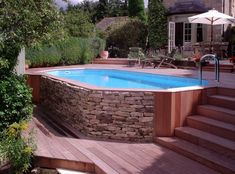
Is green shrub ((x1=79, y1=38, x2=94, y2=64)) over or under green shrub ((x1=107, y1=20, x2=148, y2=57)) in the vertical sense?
under

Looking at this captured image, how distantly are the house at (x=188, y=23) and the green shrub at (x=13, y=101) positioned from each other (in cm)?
1481

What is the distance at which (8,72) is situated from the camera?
25.2ft

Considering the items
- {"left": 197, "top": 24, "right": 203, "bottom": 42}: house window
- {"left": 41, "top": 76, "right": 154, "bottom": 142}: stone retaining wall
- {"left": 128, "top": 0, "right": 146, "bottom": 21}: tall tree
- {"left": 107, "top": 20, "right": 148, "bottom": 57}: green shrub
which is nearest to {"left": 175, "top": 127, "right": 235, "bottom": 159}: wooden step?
{"left": 41, "top": 76, "right": 154, "bottom": 142}: stone retaining wall

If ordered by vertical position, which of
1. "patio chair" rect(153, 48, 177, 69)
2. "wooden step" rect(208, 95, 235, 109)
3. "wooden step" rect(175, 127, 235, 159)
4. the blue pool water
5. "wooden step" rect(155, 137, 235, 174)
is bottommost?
"wooden step" rect(155, 137, 235, 174)

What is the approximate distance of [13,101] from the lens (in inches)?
289

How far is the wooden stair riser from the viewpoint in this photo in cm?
648

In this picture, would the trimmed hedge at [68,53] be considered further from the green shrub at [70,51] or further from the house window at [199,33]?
the house window at [199,33]

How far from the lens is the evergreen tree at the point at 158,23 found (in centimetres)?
2344

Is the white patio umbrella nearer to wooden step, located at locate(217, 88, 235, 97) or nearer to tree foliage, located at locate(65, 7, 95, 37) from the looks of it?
tree foliage, located at locate(65, 7, 95, 37)

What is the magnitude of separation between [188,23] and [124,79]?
10088 mm

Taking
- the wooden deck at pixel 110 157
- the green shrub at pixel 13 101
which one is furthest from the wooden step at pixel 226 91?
the green shrub at pixel 13 101

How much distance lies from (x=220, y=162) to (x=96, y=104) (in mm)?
Answer: 3056

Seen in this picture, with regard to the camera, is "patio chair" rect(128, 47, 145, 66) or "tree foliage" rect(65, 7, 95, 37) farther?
"tree foliage" rect(65, 7, 95, 37)

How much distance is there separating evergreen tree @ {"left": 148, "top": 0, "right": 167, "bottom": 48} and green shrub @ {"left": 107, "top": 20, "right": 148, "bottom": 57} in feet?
4.34
